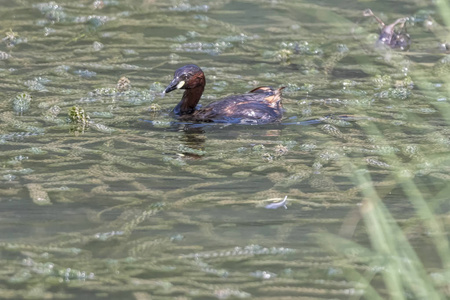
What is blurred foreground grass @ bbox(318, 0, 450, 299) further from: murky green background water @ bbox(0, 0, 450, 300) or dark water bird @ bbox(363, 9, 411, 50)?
dark water bird @ bbox(363, 9, 411, 50)

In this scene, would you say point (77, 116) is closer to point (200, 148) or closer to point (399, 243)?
point (200, 148)

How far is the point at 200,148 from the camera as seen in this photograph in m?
6.83

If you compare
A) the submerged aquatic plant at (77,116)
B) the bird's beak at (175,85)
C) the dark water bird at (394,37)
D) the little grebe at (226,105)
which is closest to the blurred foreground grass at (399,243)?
the little grebe at (226,105)

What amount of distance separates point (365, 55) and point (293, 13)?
2021 mm

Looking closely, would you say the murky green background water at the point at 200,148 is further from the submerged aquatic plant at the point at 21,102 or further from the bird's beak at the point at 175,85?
the bird's beak at the point at 175,85

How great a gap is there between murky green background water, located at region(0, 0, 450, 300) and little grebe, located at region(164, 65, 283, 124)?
0.16m

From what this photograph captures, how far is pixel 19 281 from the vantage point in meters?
4.33

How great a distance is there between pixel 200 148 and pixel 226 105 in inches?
39.0

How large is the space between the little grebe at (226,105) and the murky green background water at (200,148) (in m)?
0.16

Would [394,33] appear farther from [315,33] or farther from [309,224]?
[309,224]

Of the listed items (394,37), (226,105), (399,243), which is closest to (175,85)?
(226,105)

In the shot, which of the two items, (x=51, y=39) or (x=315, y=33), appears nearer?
(x=51, y=39)

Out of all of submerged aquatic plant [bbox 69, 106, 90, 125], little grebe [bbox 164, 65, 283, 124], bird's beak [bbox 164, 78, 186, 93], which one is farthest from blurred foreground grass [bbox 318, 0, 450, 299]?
submerged aquatic plant [bbox 69, 106, 90, 125]

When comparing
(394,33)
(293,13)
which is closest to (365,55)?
(394,33)
